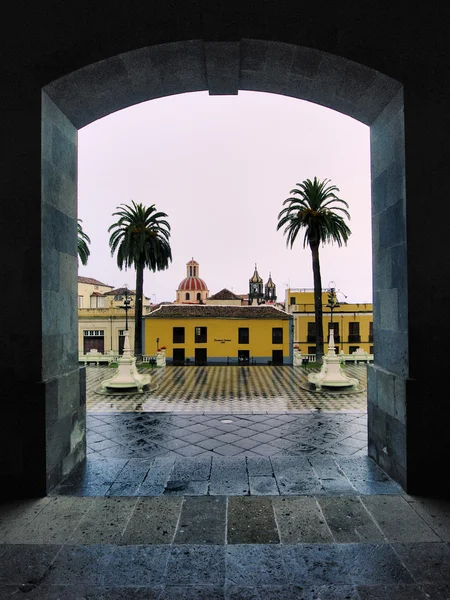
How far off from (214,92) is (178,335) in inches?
1348

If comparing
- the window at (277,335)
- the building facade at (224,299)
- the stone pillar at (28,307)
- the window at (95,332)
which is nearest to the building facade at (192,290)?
the building facade at (224,299)

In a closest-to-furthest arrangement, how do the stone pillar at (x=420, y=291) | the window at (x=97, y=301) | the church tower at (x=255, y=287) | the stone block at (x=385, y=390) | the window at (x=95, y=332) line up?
the stone pillar at (x=420, y=291) → the stone block at (x=385, y=390) → the window at (x=95, y=332) → the window at (x=97, y=301) → the church tower at (x=255, y=287)

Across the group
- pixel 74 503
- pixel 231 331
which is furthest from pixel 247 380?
pixel 74 503

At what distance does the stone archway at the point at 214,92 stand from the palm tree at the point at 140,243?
21699 mm

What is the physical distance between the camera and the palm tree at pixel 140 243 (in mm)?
25891

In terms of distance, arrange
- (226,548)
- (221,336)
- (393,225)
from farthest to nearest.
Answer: (221,336)
(393,225)
(226,548)

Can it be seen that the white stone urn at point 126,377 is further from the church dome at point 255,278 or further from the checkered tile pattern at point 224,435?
the church dome at point 255,278

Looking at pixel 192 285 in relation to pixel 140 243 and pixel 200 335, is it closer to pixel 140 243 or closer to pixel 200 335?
pixel 200 335

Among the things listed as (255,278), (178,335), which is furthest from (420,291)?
(255,278)

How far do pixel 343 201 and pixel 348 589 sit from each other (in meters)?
24.9

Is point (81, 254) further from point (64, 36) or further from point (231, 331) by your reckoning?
point (64, 36)

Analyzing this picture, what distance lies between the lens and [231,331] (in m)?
37.8

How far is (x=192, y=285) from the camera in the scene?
7194 centimetres

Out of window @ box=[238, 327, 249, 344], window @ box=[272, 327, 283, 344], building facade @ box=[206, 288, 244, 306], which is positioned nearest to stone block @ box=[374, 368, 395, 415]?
window @ box=[272, 327, 283, 344]
